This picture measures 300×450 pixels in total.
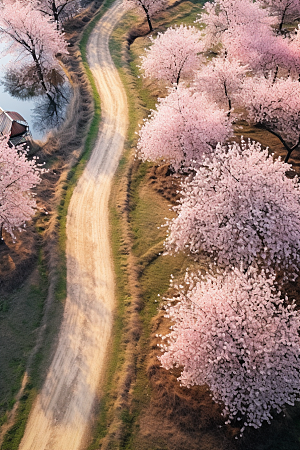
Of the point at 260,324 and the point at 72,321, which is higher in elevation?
the point at 260,324

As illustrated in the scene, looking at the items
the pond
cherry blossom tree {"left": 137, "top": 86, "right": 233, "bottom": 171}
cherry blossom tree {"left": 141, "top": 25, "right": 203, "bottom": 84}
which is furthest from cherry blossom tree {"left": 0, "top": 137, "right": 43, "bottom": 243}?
cherry blossom tree {"left": 141, "top": 25, "right": 203, "bottom": 84}

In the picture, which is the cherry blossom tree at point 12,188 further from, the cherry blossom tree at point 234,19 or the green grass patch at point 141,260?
the cherry blossom tree at point 234,19

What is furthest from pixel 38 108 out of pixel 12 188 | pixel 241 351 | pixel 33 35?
pixel 241 351

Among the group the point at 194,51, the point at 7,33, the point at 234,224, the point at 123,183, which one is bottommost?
the point at 123,183

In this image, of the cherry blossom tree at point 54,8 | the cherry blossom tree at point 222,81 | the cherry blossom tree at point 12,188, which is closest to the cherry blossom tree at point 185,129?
the cherry blossom tree at point 222,81

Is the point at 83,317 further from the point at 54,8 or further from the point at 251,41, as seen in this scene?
the point at 54,8

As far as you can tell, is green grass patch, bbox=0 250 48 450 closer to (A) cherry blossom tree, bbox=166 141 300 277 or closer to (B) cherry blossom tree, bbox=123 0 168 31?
(A) cherry blossom tree, bbox=166 141 300 277

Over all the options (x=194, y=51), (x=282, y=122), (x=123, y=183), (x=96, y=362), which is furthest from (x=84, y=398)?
(x=194, y=51)

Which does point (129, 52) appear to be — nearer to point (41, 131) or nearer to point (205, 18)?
point (205, 18)
